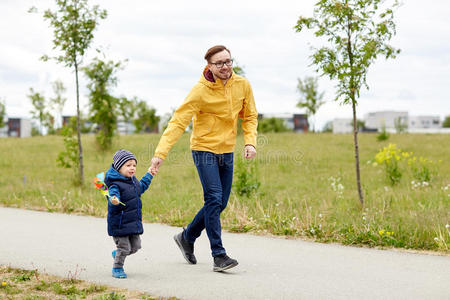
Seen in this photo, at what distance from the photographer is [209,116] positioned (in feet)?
16.4

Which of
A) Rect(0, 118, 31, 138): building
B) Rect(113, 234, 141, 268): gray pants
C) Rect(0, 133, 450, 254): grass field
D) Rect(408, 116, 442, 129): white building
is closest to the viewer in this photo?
Rect(113, 234, 141, 268): gray pants

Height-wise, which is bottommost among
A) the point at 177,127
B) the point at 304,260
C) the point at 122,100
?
the point at 304,260

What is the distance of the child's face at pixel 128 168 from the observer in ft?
15.2

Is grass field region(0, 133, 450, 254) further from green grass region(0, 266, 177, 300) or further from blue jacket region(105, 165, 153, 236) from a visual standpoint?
green grass region(0, 266, 177, 300)

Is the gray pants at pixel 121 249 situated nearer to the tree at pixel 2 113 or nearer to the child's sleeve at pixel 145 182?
the child's sleeve at pixel 145 182

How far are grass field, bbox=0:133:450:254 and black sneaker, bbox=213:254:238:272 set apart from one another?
6.10 ft

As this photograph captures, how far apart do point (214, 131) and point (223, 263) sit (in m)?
1.19

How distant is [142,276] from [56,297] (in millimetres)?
864

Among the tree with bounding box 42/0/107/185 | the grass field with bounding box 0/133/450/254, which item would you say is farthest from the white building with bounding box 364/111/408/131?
the tree with bounding box 42/0/107/185

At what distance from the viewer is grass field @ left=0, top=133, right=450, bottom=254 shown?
6328 mm

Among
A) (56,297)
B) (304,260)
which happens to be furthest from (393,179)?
(56,297)

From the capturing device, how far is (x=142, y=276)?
4734 millimetres

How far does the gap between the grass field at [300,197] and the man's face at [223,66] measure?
252 cm

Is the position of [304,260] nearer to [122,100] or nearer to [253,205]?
[253,205]
